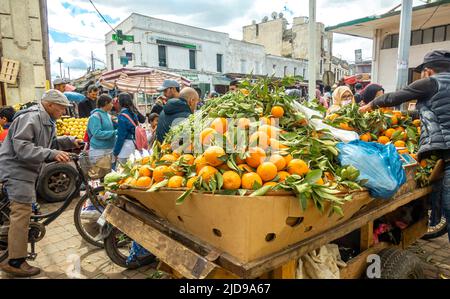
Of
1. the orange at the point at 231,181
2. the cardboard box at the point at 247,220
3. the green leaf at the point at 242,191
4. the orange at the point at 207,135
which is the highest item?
the orange at the point at 207,135

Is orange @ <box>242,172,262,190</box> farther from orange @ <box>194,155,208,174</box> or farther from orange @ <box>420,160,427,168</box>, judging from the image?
orange @ <box>420,160,427,168</box>

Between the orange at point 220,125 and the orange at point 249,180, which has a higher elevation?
the orange at point 220,125

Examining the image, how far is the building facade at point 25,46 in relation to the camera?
830 centimetres

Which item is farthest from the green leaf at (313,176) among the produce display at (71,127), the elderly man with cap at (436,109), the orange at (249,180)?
the produce display at (71,127)

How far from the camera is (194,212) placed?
175 cm

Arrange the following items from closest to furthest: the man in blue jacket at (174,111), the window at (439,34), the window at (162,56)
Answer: the man in blue jacket at (174,111) → the window at (439,34) → the window at (162,56)

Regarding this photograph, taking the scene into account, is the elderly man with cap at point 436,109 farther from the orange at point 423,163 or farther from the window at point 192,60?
the window at point 192,60

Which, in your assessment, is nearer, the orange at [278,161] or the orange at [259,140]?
the orange at [278,161]

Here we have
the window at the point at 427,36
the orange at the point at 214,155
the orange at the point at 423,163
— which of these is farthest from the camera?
the window at the point at 427,36

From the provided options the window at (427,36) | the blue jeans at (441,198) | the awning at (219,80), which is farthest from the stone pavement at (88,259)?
the awning at (219,80)

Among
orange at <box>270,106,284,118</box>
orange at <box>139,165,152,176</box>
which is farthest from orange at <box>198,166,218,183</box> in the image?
orange at <box>270,106,284,118</box>

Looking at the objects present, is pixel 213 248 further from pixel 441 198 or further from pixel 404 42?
pixel 404 42

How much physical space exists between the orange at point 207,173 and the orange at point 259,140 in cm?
31

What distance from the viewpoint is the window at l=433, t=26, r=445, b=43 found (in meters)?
8.70
